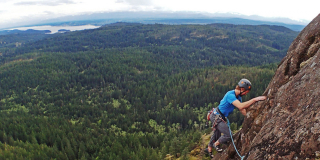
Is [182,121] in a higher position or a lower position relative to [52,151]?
lower

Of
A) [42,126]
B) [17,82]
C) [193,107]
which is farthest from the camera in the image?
[17,82]

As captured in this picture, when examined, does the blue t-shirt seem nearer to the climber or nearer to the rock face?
the climber

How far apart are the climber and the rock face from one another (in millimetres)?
993

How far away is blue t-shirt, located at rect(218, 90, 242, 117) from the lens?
12852 mm

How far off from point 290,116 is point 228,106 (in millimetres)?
4395

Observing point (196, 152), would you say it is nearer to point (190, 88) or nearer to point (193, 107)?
point (193, 107)

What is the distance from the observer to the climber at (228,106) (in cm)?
1253

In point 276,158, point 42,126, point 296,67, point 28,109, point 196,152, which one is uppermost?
point 296,67

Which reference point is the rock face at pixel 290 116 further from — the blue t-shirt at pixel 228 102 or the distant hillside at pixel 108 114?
the distant hillside at pixel 108 114

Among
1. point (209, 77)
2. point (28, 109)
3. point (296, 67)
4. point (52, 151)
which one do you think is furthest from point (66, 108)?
point (296, 67)

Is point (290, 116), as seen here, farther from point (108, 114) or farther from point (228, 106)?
point (108, 114)

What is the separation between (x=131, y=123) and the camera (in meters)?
109

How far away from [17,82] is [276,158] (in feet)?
795

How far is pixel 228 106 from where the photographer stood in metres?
13.7
